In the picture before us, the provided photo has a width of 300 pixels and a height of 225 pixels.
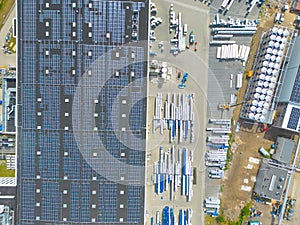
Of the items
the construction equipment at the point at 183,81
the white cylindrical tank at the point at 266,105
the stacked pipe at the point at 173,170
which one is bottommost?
the stacked pipe at the point at 173,170

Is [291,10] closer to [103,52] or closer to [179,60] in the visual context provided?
[179,60]

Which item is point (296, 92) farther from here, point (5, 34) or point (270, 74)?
point (5, 34)

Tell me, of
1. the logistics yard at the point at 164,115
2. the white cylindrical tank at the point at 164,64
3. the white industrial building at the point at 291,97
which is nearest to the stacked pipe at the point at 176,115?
the logistics yard at the point at 164,115

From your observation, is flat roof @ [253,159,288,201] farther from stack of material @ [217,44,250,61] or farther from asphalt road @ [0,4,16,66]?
asphalt road @ [0,4,16,66]

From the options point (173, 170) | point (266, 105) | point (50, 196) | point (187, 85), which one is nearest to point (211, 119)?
point (187, 85)

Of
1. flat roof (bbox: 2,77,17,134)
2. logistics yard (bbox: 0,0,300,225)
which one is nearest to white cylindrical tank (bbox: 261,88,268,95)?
logistics yard (bbox: 0,0,300,225)

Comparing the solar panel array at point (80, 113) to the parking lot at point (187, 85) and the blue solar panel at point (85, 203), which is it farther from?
the parking lot at point (187, 85)

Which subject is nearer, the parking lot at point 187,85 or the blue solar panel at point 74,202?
the blue solar panel at point 74,202
